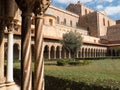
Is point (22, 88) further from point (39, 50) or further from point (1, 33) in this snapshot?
point (1, 33)

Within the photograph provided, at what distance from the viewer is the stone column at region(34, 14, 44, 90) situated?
13.5ft

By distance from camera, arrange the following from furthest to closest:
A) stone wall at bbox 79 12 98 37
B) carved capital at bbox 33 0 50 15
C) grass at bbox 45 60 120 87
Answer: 1. stone wall at bbox 79 12 98 37
2. grass at bbox 45 60 120 87
3. carved capital at bbox 33 0 50 15

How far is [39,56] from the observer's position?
4191 millimetres

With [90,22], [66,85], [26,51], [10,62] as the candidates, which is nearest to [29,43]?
[26,51]

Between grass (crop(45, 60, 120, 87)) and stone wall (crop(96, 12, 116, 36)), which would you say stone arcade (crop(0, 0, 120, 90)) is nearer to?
stone wall (crop(96, 12, 116, 36))

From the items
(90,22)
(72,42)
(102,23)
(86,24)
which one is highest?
(90,22)

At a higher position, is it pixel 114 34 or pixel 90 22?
pixel 90 22

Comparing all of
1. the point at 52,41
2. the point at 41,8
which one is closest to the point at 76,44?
the point at 52,41

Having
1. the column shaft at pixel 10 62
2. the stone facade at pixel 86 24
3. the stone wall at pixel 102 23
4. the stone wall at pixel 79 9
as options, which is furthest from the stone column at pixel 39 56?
the stone wall at pixel 79 9

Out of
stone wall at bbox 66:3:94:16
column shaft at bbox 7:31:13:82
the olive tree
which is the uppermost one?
stone wall at bbox 66:3:94:16

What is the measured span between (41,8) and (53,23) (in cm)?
3410

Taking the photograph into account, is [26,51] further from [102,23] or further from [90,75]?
[102,23]

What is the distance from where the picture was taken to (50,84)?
8492 mm

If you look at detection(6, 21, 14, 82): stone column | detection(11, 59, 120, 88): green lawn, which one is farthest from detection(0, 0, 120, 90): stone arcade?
detection(11, 59, 120, 88): green lawn
